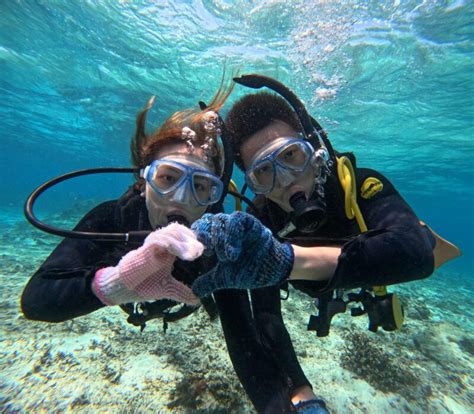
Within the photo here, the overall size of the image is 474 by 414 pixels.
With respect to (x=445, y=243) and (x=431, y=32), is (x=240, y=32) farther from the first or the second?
(x=445, y=243)

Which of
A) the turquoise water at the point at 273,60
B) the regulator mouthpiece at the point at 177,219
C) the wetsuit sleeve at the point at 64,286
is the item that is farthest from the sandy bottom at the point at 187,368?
the regulator mouthpiece at the point at 177,219

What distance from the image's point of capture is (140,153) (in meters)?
3.61

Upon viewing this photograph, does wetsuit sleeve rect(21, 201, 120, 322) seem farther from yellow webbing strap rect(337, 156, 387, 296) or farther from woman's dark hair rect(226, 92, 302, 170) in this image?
yellow webbing strap rect(337, 156, 387, 296)

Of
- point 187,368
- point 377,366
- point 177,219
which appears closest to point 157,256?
point 177,219

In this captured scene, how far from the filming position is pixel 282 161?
Answer: 3.26 metres

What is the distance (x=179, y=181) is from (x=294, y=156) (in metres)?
1.38

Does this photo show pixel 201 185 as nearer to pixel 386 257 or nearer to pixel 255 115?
pixel 255 115

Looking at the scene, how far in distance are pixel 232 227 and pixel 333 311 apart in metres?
2.92

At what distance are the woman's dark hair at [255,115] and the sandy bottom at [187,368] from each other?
3.65 meters

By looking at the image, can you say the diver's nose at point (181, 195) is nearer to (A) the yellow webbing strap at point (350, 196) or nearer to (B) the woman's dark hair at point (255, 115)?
(B) the woman's dark hair at point (255, 115)

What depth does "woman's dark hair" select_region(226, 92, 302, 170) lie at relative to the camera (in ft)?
11.6

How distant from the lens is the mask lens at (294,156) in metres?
3.23

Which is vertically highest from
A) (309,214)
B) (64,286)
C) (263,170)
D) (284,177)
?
(263,170)

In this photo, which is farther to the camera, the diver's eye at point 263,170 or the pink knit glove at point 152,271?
the diver's eye at point 263,170
